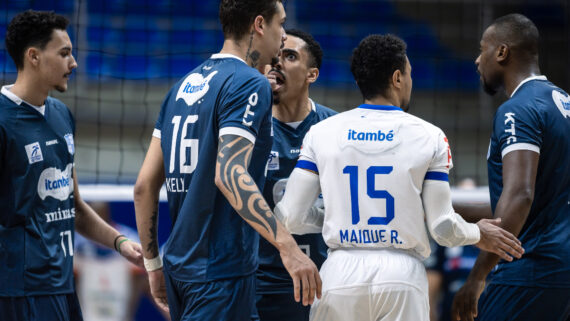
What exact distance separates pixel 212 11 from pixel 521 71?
9482mm

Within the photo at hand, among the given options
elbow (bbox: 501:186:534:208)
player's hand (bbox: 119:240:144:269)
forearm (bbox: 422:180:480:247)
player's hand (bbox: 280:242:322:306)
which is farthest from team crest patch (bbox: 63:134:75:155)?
elbow (bbox: 501:186:534:208)

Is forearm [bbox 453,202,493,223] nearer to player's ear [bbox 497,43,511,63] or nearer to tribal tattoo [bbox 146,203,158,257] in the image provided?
player's ear [bbox 497,43,511,63]

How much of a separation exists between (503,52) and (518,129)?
1.82 ft

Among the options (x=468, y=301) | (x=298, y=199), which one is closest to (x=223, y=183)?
(x=298, y=199)

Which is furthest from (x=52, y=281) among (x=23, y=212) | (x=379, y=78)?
(x=379, y=78)

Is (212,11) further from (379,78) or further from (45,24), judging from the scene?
(379,78)

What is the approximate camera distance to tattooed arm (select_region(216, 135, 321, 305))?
109 inches

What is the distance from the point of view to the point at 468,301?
3533mm

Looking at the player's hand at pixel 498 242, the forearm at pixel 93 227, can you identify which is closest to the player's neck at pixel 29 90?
the forearm at pixel 93 227

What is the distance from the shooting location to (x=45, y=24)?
384 cm

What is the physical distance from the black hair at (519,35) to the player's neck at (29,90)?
8.12ft

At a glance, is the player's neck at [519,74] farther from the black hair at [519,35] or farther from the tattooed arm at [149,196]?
the tattooed arm at [149,196]

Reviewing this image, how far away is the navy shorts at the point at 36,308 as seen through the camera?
3543 mm

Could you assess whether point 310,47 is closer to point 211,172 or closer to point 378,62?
point 378,62
